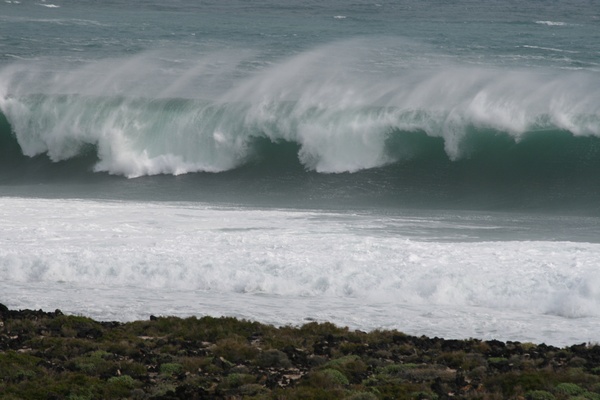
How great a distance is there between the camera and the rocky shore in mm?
11883

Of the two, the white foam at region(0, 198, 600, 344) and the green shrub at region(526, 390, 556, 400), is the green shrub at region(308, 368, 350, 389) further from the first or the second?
the white foam at region(0, 198, 600, 344)

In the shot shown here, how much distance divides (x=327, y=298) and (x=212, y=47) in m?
37.3

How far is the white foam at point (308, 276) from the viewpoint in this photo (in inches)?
639

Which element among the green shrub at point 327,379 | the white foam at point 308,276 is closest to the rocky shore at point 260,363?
the green shrub at point 327,379

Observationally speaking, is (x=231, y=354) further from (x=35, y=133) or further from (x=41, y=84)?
(x=41, y=84)

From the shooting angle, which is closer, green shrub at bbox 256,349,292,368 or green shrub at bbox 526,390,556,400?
green shrub at bbox 526,390,556,400

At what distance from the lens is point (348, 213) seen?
989 inches

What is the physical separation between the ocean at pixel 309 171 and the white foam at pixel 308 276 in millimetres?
53

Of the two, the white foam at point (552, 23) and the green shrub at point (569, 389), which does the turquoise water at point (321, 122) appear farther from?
the green shrub at point (569, 389)

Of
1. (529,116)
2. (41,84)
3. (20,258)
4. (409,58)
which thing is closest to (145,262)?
(20,258)

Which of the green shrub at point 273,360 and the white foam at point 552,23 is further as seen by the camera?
the white foam at point 552,23

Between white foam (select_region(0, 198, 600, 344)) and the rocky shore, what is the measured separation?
1.13m

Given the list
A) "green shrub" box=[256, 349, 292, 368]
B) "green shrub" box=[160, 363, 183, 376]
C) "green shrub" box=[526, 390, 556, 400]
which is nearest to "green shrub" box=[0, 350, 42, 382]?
"green shrub" box=[160, 363, 183, 376]

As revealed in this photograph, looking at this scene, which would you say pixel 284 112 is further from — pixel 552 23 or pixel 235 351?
pixel 552 23
